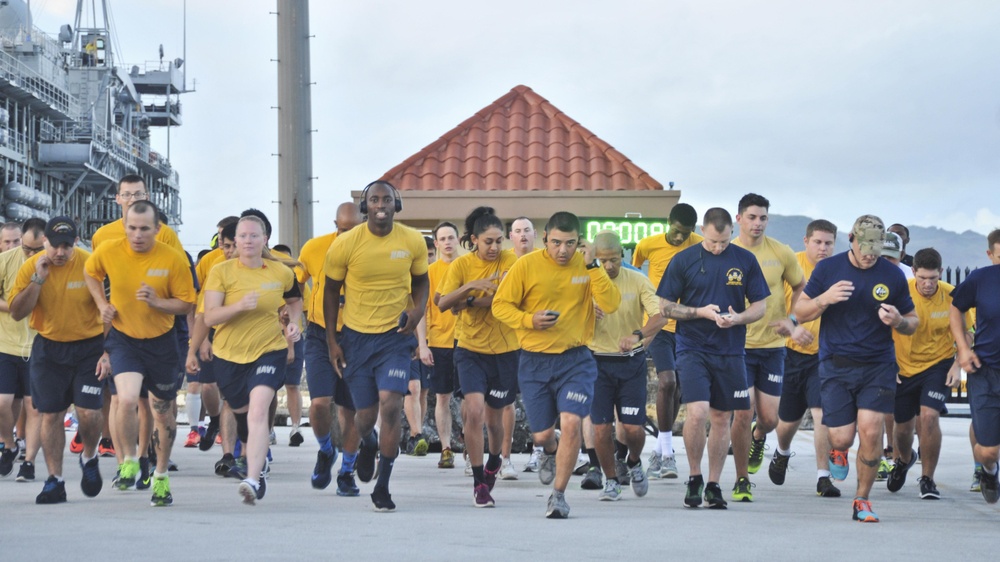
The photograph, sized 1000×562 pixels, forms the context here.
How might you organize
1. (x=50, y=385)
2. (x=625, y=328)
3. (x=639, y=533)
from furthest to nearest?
1. (x=625, y=328)
2. (x=50, y=385)
3. (x=639, y=533)

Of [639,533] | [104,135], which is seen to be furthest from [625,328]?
[104,135]

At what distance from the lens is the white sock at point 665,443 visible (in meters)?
11.5

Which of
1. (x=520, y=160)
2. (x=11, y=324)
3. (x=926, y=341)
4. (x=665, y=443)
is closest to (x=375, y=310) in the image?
(x=11, y=324)

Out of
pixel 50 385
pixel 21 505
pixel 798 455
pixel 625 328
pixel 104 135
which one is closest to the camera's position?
pixel 21 505

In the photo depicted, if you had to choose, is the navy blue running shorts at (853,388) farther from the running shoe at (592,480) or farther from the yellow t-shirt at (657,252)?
the yellow t-shirt at (657,252)

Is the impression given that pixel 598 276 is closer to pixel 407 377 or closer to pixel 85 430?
pixel 407 377

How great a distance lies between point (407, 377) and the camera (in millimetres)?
8914

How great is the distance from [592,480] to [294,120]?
464 inches

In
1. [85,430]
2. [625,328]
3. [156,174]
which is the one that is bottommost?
[85,430]

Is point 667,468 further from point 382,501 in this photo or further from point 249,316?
point 249,316

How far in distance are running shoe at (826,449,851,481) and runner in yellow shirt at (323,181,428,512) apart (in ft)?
11.8

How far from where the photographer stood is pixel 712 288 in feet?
30.3

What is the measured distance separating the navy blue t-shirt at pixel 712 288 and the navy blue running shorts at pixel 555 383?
34.6 inches

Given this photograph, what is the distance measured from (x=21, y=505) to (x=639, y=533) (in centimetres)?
408
